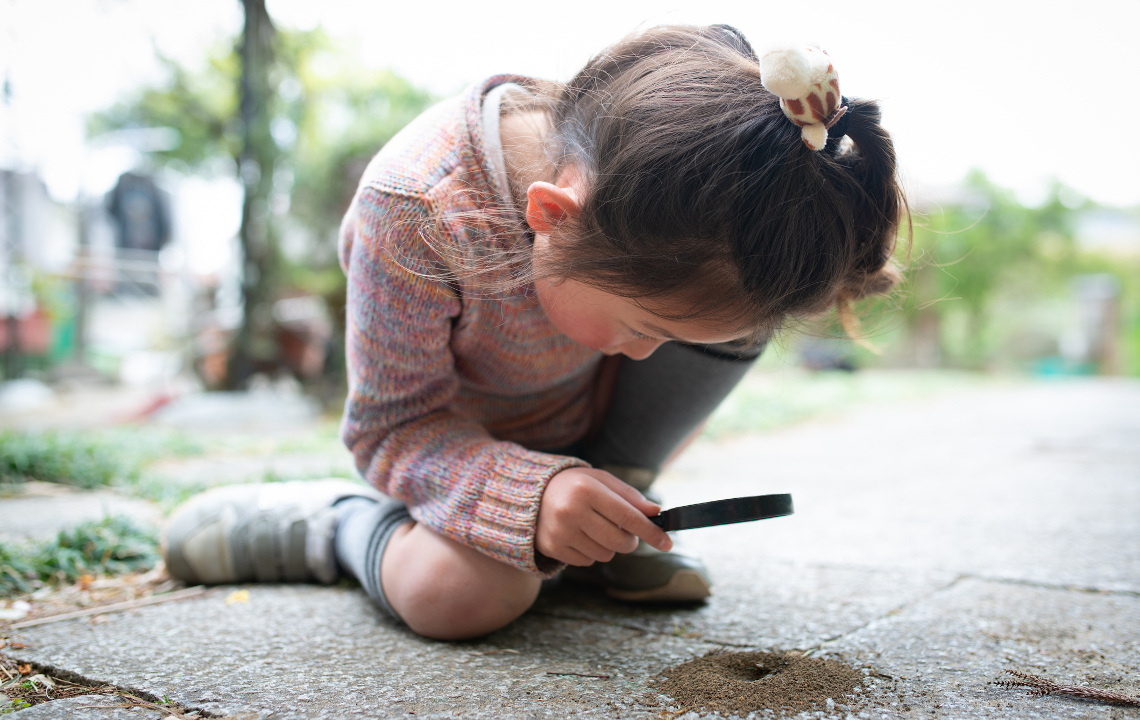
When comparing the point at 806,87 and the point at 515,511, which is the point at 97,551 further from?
the point at 806,87

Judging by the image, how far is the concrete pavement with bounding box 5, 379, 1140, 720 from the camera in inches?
28.3

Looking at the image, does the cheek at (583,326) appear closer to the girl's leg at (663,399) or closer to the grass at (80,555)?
the girl's leg at (663,399)

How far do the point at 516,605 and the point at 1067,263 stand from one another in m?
10.3

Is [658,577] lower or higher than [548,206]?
lower

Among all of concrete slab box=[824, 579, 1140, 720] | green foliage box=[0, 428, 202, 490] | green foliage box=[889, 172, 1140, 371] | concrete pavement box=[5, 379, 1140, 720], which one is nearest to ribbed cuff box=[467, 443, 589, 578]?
concrete pavement box=[5, 379, 1140, 720]

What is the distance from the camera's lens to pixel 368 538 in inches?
40.7

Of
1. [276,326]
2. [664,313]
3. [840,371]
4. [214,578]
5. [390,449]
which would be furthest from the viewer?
[840,371]

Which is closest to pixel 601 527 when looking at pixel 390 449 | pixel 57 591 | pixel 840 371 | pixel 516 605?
pixel 516 605

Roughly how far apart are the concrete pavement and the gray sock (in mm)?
40

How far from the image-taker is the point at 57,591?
108 centimetres

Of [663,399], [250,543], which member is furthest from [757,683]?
[250,543]

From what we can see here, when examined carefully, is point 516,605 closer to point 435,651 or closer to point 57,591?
point 435,651

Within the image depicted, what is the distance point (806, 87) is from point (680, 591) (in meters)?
0.62

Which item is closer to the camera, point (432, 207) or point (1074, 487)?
point (432, 207)
